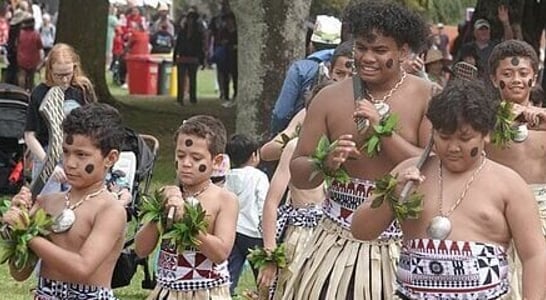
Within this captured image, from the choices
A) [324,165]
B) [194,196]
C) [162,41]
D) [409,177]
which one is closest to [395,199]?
[409,177]

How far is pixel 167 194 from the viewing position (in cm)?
596

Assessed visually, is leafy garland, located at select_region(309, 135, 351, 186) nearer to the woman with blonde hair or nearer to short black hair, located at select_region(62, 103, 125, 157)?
short black hair, located at select_region(62, 103, 125, 157)

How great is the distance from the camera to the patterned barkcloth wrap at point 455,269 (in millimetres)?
4938

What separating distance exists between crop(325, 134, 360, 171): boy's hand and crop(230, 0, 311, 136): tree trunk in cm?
925

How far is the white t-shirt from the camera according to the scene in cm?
927

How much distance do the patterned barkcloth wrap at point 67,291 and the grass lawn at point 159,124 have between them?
3997 mm

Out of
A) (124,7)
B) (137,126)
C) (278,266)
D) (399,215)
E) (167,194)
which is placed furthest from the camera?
(124,7)

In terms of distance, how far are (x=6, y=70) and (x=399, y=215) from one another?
2095cm

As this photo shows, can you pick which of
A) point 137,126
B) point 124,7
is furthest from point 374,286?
point 124,7

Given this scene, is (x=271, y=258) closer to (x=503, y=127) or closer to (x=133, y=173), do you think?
(x=503, y=127)

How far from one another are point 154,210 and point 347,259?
0.84 metres

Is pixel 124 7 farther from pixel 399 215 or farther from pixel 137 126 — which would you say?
pixel 399 215

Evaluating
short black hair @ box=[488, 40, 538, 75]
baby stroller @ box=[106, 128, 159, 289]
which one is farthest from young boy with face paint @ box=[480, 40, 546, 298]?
baby stroller @ box=[106, 128, 159, 289]

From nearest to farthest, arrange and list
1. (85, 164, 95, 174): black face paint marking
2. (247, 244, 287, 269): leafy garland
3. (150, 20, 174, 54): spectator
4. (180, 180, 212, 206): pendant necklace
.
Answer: (85, 164, 95, 174): black face paint marking → (180, 180, 212, 206): pendant necklace → (247, 244, 287, 269): leafy garland → (150, 20, 174, 54): spectator
